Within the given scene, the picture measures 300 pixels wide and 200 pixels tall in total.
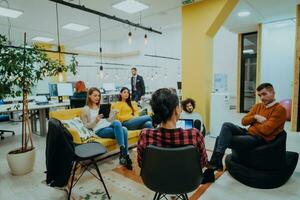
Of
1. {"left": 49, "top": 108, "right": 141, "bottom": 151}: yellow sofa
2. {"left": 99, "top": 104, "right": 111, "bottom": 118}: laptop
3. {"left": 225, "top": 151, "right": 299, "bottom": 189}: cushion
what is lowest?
{"left": 225, "top": 151, "right": 299, "bottom": 189}: cushion

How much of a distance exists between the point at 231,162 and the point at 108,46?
449 inches

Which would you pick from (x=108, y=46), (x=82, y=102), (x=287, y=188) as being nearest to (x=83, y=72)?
(x=108, y=46)

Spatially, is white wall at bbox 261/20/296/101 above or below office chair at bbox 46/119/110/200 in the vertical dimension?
above

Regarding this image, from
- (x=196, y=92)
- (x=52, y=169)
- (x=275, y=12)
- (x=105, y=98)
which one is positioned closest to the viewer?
(x=52, y=169)

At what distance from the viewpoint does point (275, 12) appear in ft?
17.1

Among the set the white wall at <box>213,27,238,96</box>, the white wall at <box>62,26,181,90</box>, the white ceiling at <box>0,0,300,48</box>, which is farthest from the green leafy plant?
the white wall at <box>62,26,181,90</box>

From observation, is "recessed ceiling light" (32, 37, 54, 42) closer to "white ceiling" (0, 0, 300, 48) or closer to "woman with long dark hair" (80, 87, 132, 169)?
"white ceiling" (0, 0, 300, 48)

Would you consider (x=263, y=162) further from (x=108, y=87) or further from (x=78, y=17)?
(x=108, y=87)

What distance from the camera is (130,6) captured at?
4.62 metres

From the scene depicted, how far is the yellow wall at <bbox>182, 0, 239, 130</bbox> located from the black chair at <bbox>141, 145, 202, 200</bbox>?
3144 mm

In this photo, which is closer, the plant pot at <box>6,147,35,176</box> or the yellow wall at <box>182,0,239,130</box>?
the plant pot at <box>6,147,35,176</box>

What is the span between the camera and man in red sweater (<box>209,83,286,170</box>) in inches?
95.0

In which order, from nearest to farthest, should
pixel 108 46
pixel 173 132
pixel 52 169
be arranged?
pixel 173 132, pixel 52 169, pixel 108 46

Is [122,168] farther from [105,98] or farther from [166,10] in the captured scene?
[105,98]
